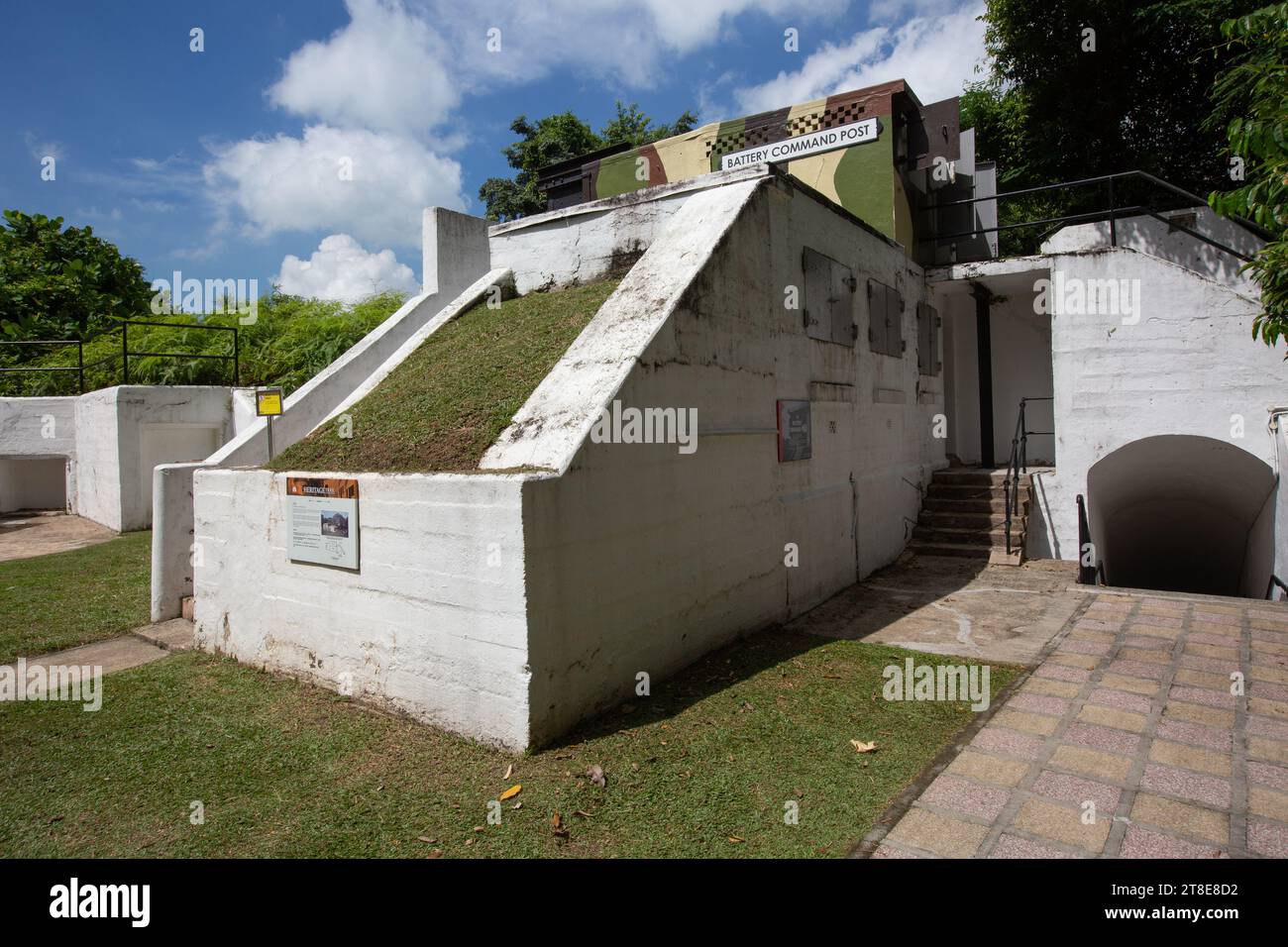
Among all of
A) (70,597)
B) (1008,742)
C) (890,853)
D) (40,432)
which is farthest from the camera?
(40,432)

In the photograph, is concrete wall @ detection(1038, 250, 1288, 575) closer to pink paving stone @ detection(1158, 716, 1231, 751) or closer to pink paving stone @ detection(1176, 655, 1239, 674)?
pink paving stone @ detection(1176, 655, 1239, 674)

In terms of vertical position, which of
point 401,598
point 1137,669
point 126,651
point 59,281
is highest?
point 59,281

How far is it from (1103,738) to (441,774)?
3842 millimetres

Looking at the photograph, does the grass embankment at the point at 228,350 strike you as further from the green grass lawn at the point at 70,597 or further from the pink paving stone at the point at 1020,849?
the pink paving stone at the point at 1020,849

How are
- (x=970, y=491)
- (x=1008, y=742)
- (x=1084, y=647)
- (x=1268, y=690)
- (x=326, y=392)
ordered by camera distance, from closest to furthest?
(x=1008, y=742) → (x=1268, y=690) → (x=1084, y=647) → (x=326, y=392) → (x=970, y=491)

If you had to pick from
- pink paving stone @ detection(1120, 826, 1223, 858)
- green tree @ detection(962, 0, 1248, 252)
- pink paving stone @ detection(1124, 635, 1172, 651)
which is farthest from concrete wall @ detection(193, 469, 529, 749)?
green tree @ detection(962, 0, 1248, 252)

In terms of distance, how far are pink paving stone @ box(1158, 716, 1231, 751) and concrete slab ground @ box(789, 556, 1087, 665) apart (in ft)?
4.10

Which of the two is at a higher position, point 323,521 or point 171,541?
point 323,521

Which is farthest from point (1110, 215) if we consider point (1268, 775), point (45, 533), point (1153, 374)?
point (45, 533)

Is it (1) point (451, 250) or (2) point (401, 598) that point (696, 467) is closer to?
(2) point (401, 598)

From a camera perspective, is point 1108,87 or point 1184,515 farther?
point 1108,87

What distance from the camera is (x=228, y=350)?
15562mm

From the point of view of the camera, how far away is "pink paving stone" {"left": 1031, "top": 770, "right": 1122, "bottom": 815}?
142 inches

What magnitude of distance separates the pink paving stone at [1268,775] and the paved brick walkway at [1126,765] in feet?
0.03
